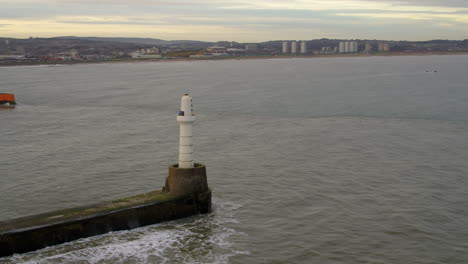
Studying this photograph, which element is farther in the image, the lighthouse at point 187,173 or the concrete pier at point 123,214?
the lighthouse at point 187,173

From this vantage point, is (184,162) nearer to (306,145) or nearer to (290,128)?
(306,145)

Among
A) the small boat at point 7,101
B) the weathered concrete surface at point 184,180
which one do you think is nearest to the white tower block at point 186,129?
the weathered concrete surface at point 184,180

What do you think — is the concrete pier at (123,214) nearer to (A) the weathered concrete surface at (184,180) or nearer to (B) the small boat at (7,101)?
(A) the weathered concrete surface at (184,180)

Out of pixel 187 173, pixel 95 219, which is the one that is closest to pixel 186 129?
pixel 187 173

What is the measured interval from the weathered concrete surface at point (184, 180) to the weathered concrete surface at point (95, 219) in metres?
0.12

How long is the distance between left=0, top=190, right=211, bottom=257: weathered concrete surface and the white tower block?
2.43 ft

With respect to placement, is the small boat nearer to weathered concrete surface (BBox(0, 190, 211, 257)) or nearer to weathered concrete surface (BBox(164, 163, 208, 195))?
weathered concrete surface (BBox(164, 163, 208, 195))

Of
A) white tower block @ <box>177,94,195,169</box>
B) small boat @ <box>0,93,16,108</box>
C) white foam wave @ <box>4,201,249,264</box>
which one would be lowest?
white foam wave @ <box>4,201,249,264</box>

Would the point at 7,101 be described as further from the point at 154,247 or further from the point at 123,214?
the point at 154,247

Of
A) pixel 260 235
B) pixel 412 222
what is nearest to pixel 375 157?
pixel 412 222

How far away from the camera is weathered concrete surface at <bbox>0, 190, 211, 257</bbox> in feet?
32.4

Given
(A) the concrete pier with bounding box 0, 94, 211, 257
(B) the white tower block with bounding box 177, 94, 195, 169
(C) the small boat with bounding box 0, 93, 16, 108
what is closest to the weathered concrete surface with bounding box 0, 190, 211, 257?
(A) the concrete pier with bounding box 0, 94, 211, 257

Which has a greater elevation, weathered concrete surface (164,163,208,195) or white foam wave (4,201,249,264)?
weathered concrete surface (164,163,208,195)

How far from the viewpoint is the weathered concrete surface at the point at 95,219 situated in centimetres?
988
